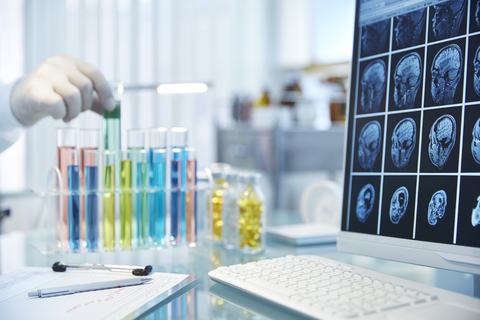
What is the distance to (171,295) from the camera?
55cm

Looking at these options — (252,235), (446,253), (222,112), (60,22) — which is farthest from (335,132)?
(446,253)

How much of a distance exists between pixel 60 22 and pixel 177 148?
156 cm

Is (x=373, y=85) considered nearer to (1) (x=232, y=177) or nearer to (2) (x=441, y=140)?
(2) (x=441, y=140)

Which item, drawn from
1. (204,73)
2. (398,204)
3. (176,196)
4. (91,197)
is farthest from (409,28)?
A: (204,73)

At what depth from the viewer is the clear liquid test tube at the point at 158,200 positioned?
769mm

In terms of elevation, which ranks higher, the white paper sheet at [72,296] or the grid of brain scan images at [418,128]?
the grid of brain scan images at [418,128]

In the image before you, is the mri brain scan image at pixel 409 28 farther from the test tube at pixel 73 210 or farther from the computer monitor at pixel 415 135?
the test tube at pixel 73 210

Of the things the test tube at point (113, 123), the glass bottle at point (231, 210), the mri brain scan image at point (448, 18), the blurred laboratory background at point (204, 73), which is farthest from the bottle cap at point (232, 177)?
the blurred laboratory background at point (204, 73)

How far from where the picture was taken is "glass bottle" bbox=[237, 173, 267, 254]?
81cm

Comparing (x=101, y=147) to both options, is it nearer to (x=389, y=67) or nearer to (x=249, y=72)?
(x=389, y=67)

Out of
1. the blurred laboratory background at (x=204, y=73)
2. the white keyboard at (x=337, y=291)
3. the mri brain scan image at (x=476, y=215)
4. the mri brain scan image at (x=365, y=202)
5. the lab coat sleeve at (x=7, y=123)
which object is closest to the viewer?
the white keyboard at (x=337, y=291)

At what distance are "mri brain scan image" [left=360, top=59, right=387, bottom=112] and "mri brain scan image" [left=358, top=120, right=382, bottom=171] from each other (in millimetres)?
30

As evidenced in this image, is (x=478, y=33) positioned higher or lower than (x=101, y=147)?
higher

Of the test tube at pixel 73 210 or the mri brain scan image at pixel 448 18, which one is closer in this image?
the mri brain scan image at pixel 448 18
